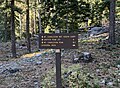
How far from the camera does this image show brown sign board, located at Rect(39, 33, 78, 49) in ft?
28.1

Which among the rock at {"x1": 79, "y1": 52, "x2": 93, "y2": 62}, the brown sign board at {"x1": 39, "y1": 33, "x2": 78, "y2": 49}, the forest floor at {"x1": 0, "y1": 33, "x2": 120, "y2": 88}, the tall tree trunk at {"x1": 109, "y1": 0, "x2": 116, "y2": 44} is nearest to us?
the brown sign board at {"x1": 39, "y1": 33, "x2": 78, "y2": 49}

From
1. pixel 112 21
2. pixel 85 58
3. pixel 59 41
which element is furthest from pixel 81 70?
pixel 112 21

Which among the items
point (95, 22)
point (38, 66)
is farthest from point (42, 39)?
point (95, 22)

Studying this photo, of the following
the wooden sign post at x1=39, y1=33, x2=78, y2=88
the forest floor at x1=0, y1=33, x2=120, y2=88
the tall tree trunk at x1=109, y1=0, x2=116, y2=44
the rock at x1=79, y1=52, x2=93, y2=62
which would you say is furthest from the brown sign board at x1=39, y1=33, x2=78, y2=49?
the tall tree trunk at x1=109, y1=0, x2=116, y2=44

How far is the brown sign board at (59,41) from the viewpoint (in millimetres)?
8555

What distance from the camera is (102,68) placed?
12742mm

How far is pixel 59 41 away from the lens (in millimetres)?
8656

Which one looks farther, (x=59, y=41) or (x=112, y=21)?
(x=112, y=21)

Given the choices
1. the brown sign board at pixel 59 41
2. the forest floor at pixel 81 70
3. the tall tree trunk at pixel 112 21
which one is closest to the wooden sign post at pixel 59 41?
the brown sign board at pixel 59 41

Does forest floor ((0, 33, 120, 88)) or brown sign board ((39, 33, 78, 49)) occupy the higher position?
brown sign board ((39, 33, 78, 49))

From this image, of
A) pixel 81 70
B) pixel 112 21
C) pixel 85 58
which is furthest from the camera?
pixel 112 21

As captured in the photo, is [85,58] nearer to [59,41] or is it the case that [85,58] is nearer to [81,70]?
[81,70]

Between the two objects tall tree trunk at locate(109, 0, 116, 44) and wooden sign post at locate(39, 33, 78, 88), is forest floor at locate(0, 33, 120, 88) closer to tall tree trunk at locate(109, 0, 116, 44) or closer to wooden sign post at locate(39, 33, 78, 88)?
tall tree trunk at locate(109, 0, 116, 44)

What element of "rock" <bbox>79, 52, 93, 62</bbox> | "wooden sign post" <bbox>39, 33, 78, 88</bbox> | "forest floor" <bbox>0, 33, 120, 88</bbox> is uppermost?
"wooden sign post" <bbox>39, 33, 78, 88</bbox>
